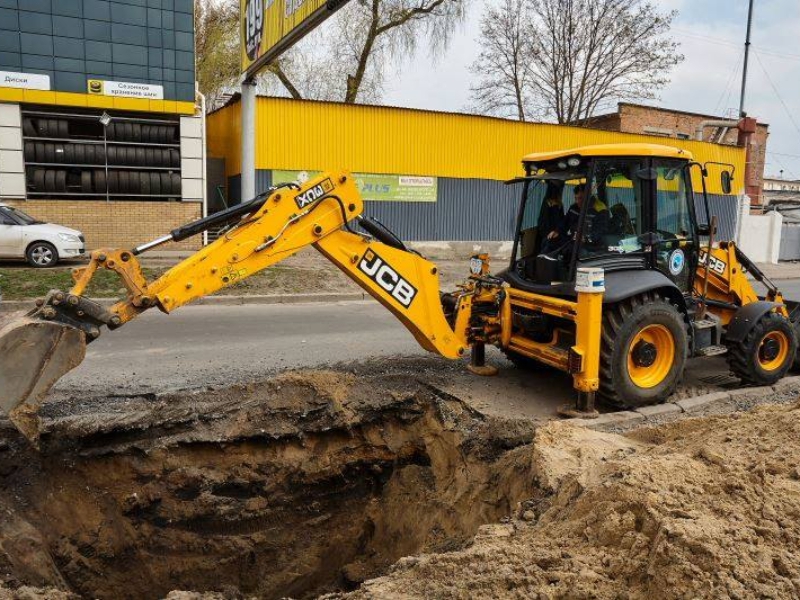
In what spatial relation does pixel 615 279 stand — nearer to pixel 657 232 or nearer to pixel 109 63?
pixel 657 232

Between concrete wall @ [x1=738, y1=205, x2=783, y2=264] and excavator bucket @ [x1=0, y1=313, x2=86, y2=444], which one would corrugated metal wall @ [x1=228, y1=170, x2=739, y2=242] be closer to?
concrete wall @ [x1=738, y1=205, x2=783, y2=264]

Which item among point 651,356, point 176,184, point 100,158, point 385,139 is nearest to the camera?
point 651,356

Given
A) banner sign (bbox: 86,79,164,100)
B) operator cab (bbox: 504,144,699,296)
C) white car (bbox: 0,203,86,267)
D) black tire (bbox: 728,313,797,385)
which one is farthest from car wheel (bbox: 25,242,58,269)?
black tire (bbox: 728,313,797,385)

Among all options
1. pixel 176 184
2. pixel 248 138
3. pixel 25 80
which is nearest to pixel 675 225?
pixel 248 138

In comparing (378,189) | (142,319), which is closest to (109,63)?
(378,189)

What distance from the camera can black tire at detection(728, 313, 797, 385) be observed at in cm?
640

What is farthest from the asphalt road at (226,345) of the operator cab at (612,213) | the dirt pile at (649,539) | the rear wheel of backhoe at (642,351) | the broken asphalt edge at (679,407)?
the dirt pile at (649,539)

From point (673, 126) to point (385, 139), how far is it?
19.6m

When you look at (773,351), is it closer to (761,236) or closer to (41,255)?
(41,255)

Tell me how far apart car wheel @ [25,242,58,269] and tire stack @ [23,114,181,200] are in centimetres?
341

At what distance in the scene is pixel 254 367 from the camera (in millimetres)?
7219

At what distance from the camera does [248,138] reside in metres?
16.8

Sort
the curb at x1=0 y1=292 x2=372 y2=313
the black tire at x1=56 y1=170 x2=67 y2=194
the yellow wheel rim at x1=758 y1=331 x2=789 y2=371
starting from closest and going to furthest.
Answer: the yellow wheel rim at x1=758 y1=331 x2=789 y2=371
the curb at x1=0 y1=292 x2=372 y2=313
the black tire at x1=56 y1=170 x2=67 y2=194

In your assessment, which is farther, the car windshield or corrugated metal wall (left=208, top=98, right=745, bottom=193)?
corrugated metal wall (left=208, top=98, right=745, bottom=193)
